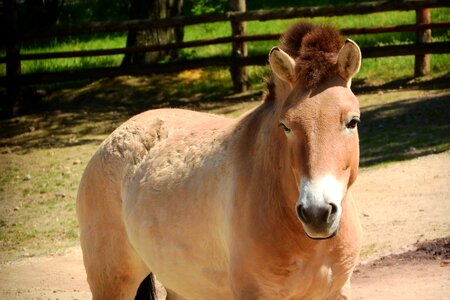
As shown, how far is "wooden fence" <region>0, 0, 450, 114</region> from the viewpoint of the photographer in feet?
49.6

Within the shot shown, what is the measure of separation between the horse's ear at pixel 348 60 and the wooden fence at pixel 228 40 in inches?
441

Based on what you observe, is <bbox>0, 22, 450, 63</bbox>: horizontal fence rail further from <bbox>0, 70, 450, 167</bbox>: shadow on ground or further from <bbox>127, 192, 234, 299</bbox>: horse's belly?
<bbox>127, 192, 234, 299</bbox>: horse's belly

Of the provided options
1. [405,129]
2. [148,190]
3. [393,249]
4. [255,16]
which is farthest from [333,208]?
[255,16]

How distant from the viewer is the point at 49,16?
22812mm

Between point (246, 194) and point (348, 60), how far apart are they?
2.71 ft

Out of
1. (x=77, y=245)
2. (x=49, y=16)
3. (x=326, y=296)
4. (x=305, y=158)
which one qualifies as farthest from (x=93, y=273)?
(x=49, y=16)

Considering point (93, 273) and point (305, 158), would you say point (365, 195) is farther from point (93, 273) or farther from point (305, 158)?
point (305, 158)

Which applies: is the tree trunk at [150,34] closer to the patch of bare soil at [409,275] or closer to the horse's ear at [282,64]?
the patch of bare soil at [409,275]

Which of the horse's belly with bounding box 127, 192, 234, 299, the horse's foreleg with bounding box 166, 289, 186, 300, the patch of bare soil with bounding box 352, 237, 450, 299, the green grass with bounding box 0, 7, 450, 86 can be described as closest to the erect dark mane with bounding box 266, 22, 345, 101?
the horse's belly with bounding box 127, 192, 234, 299

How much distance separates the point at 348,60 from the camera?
4027 mm

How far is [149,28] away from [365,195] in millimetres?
7944

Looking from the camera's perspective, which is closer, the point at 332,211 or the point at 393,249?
the point at 332,211

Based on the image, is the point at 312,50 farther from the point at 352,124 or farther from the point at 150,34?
the point at 150,34

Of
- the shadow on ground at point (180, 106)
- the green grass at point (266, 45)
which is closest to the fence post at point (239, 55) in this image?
the shadow on ground at point (180, 106)
